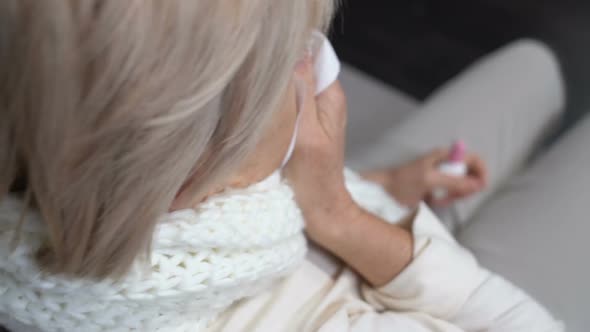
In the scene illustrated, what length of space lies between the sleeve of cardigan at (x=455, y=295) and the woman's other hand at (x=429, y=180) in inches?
10.4

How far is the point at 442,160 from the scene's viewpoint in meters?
0.94

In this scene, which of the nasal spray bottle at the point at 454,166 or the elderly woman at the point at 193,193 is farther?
the nasal spray bottle at the point at 454,166

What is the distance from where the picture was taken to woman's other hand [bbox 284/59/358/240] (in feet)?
1.97

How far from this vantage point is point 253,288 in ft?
1.84

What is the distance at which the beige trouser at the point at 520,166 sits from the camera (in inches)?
30.1

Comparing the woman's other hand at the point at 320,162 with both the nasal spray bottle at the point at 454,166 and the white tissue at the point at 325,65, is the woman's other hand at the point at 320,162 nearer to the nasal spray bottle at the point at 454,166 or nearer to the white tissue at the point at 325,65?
the white tissue at the point at 325,65

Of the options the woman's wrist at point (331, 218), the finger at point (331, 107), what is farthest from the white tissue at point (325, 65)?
the woman's wrist at point (331, 218)

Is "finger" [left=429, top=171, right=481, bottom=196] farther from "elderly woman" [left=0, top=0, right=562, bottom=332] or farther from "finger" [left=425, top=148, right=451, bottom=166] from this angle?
"elderly woman" [left=0, top=0, right=562, bottom=332]

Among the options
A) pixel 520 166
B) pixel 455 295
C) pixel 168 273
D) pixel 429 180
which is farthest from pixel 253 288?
pixel 520 166

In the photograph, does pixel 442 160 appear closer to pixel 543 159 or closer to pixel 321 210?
pixel 543 159

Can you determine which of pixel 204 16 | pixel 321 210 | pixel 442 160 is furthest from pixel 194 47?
pixel 442 160

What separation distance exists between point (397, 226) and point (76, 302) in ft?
1.17

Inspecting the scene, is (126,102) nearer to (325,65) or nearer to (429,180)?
(325,65)

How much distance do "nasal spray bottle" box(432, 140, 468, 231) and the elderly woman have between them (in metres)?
0.23
